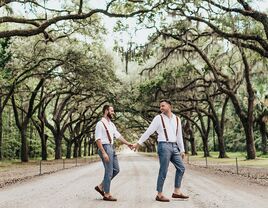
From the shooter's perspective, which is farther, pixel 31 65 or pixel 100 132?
pixel 31 65

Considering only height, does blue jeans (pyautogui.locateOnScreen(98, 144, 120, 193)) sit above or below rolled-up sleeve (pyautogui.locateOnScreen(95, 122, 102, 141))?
below

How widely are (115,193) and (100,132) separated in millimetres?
1677

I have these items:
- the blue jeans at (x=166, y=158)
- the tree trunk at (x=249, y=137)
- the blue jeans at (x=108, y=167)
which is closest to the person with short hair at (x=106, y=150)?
the blue jeans at (x=108, y=167)

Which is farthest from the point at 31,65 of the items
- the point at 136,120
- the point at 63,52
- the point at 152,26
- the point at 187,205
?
the point at 136,120

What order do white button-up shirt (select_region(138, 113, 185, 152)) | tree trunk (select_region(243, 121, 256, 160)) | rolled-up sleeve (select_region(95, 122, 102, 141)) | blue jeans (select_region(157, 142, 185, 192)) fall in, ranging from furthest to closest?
1. tree trunk (select_region(243, 121, 256, 160))
2. rolled-up sleeve (select_region(95, 122, 102, 141))
3. white button-up shirt (select_region(138, 113, 185, 152))
4. blue jeans (select_region(157, 142, 185, 192))

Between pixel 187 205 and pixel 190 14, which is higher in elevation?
pixel 190 14

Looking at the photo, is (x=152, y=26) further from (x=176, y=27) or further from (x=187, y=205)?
(x=187, y=205)

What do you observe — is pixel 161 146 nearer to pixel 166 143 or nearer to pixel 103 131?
pixel 166 143

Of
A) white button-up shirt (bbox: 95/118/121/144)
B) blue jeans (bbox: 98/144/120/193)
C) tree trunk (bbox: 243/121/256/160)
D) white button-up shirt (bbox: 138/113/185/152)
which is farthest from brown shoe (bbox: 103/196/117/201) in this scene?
tree trunk (bbox: 243/121/256/160)

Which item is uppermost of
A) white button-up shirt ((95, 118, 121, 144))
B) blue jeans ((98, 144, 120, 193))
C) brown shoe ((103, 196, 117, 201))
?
white button-up shirt ((95, 118, 121, 144))

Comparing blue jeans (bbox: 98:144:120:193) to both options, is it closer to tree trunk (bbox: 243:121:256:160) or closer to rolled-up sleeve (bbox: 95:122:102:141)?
rolled-up sleeve (bbox: 95:122:102:141)

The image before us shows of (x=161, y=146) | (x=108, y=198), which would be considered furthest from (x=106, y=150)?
(x=161, y=146)

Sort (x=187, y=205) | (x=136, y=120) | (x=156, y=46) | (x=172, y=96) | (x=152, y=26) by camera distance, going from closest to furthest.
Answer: (x=187, y=205) → (x=152, y=26) → (x=156, y=46) → (x=172, y=96) → (x=136, y=120)

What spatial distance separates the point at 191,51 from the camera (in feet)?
80.1
